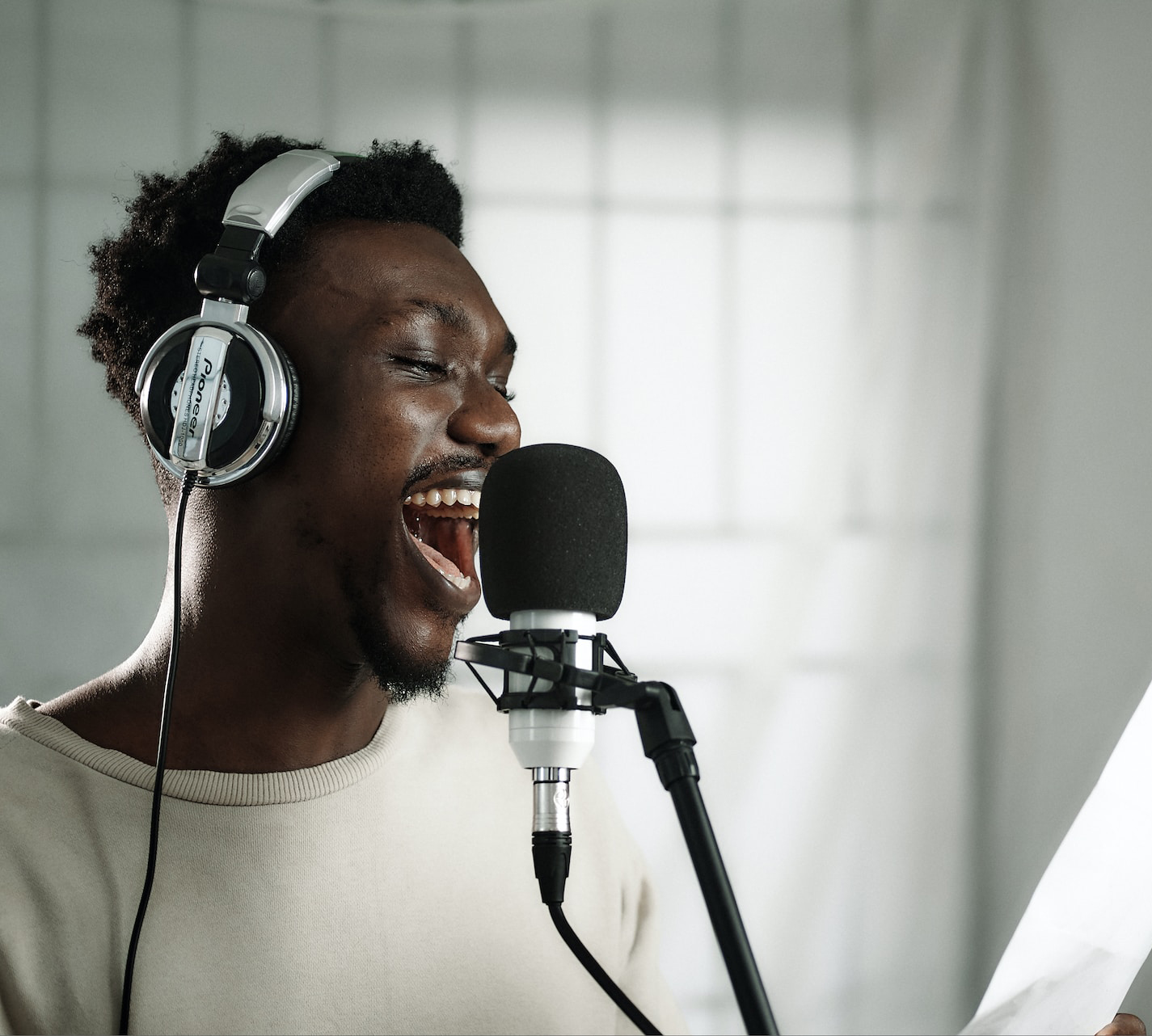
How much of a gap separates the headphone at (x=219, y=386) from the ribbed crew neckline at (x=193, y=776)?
253 mm

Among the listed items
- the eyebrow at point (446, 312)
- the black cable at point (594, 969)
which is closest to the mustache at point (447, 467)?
the eyebrow at point (446, 312)

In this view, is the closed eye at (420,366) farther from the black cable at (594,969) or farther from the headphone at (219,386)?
the black cable at (594,969)

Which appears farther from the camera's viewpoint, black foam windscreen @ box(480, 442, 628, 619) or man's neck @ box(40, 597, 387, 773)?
man's neck @ box(40, 597, 387, 773)

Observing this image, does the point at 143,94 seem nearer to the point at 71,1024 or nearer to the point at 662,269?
the point at 662,269

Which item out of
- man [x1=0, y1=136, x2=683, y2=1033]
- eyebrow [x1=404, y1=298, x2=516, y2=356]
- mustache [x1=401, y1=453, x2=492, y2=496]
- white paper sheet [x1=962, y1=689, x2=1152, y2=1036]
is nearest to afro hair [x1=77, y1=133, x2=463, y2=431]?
man [x1=0, y1=136, x2=683, y2=1033]

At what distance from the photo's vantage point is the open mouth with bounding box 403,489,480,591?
94cm

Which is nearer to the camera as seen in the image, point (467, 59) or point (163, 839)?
point (163, 839)

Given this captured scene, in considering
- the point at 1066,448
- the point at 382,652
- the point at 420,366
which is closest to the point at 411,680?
the point at 382,652

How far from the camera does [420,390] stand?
929 mm

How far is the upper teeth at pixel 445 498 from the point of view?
3.09ft

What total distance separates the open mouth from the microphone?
0.86ft

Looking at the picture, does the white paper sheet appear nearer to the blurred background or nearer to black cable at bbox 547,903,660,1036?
black cable at bbox 547,903,660,1036

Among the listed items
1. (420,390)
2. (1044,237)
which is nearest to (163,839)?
(420,390)

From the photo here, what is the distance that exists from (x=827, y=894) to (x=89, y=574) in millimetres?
1014
